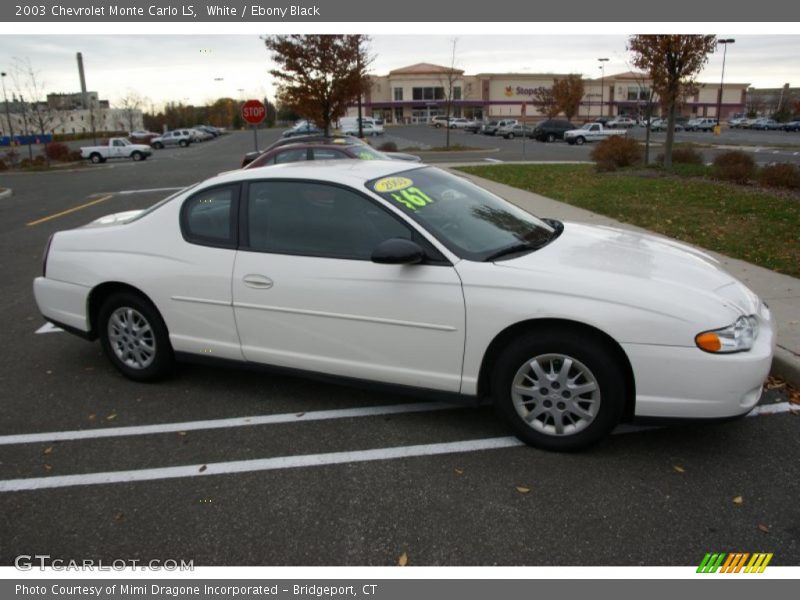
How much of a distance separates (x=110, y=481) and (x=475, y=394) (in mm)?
2101

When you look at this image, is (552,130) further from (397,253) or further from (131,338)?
(397,253)

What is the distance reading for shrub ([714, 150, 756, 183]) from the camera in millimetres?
14156

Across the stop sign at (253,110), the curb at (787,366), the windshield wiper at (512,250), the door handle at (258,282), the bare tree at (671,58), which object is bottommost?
the curb at (787,366)

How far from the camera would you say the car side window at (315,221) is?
3.89 metres

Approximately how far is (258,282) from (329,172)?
87 cm

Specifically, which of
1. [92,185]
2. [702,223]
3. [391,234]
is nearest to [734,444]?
[391,234]

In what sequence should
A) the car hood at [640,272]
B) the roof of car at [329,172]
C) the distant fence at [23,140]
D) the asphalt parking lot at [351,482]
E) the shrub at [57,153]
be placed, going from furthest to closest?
the distant fence at [23,140] < the shrub at [57,153] < the roof of car at [329,172] < the car hood at [640,272] < the asphalt parking lot at [351,482]

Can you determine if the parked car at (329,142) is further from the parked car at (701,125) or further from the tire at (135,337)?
the parked car at (701,125)

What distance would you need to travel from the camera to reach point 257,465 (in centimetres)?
359

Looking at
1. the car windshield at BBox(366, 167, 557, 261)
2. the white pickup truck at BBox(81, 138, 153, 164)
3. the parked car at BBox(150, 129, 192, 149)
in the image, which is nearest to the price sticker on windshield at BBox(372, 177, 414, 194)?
the car windshield at BBox(366, 167, 557, 261)

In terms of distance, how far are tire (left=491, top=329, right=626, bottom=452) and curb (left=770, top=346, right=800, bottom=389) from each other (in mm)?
1911

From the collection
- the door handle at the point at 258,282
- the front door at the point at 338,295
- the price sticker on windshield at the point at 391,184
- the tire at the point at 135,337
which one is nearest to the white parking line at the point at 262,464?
the front door at the point at 338,295

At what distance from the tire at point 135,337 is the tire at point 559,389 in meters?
2.49

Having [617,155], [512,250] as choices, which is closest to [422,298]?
[512,250]
